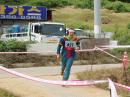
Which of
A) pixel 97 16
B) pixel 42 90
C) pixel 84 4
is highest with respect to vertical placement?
pixel 42 90

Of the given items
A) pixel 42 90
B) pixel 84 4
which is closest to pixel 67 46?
pixel 42 90

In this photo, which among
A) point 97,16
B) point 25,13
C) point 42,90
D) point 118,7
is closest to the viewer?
point 42,90

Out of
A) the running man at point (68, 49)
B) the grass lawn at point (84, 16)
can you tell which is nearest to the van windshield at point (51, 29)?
the running man at point (68, 49)

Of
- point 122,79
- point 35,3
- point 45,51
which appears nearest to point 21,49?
point 45,51

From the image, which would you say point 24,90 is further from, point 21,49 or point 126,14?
point 126,14

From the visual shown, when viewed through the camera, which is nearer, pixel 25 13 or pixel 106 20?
pixel 25 13

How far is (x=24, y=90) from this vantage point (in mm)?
→ 13742

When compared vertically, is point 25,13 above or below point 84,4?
above

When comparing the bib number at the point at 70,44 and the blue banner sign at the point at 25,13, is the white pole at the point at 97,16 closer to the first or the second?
the blue banner sign at the point at 25,13

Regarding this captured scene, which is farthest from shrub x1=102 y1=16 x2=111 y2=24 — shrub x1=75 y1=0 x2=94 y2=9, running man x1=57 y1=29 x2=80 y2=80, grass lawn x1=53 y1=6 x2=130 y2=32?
running man x1=57 y1=29 x2=80 y2=80

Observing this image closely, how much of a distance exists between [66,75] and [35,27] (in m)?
15.0

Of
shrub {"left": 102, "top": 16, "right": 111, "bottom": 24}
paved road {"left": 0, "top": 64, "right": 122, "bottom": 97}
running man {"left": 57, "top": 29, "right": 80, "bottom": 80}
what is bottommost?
shrub {"left": 102, "top": 16, "right": 111, "bottom": 24}

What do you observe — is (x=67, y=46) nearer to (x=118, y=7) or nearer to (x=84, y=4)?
(x=84, y=4)

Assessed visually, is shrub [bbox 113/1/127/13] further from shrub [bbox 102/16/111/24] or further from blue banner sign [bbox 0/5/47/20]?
blue banner sign [bbox 0/5/47/20]
